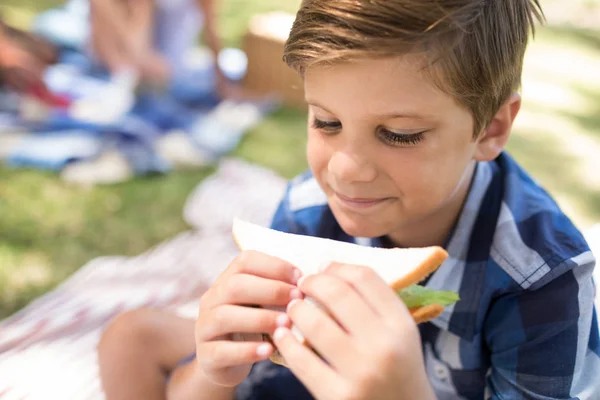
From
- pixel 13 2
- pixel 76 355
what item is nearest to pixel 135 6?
pixel 13 2

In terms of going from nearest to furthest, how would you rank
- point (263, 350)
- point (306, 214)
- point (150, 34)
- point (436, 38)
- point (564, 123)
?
1. point (263, 350)
2. point (436, 38)
3. point (306, 214)
4. point (564, 123)
5. point (150, 34)

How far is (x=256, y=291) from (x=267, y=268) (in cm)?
4

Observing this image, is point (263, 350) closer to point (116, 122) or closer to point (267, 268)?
point (267, 268)

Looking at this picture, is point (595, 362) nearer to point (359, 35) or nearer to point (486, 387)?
point (486, 387)

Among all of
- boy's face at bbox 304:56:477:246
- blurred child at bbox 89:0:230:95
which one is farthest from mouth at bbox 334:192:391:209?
blurred child at bbox 89:0:230:95

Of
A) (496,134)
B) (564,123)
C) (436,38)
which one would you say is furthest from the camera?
(564,123)

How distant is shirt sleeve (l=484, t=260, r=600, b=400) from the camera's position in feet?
3.81

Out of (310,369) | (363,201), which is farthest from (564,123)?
(310,369)

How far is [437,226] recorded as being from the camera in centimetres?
137

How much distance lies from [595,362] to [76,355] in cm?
122

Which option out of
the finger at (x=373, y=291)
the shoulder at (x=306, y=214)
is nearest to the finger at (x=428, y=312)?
the finger at (x=373, y=291)

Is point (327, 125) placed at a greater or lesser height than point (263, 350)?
greater

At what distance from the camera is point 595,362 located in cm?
121

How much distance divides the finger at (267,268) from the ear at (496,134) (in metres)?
0.48
